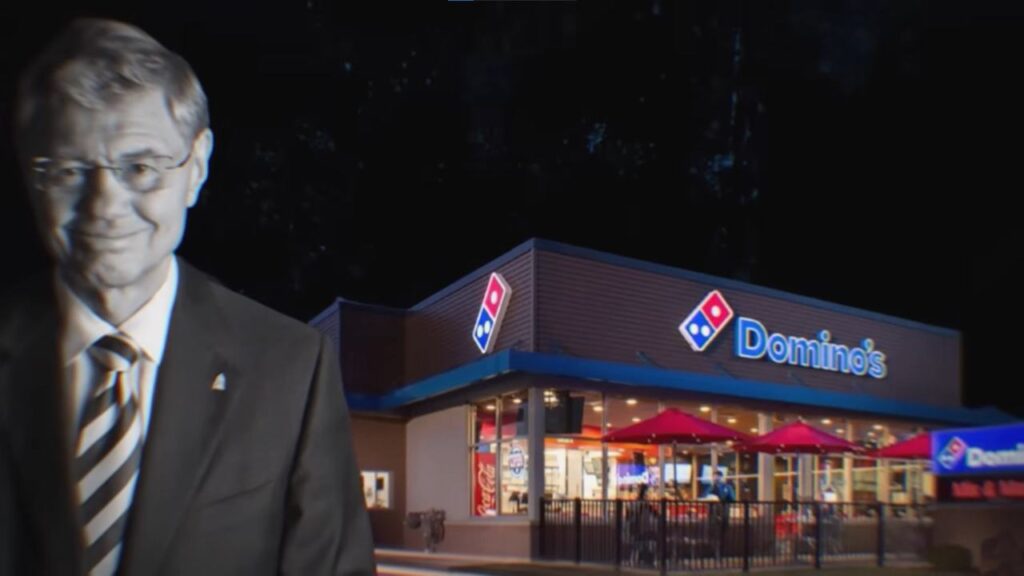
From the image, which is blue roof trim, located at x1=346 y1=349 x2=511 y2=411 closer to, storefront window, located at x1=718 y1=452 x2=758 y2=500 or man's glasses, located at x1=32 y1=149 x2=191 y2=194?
storefront window, located at x1=718 y1=452 x2=758 y2=500

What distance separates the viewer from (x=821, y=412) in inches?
826

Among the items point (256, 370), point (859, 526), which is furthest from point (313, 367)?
point (859, 526)

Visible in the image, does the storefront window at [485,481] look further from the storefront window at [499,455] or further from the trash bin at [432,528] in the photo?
the trash bin at [432,528]

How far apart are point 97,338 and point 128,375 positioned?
7cm

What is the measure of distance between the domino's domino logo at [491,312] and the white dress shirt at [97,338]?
15.5 metres

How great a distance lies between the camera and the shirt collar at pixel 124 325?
1.62 meters

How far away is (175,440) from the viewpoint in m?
1.55

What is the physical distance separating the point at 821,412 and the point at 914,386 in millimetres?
3595

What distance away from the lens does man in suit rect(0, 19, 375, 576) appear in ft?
5.17

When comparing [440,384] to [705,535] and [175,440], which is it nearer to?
[705,535]

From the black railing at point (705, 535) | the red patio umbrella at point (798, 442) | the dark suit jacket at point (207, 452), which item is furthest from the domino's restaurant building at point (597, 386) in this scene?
the dark suit jacket at point (207, 452)

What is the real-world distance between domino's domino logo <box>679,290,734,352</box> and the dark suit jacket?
1729 centimetres

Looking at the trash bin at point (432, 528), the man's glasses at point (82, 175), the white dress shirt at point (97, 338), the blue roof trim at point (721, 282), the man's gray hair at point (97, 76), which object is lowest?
the trash bin at point (432, 528)

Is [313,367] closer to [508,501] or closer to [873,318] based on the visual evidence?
[508,501]
